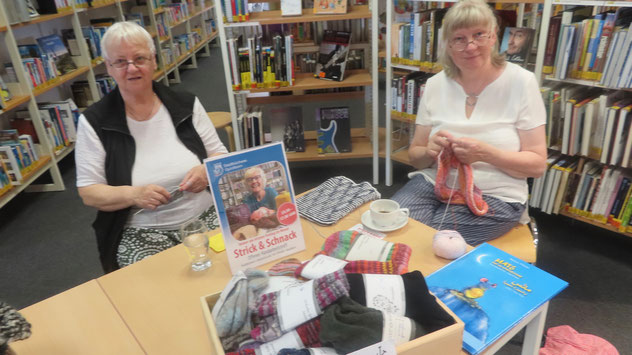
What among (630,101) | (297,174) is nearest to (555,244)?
(630,101)

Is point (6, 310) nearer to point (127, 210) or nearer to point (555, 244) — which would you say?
point (127, 210)

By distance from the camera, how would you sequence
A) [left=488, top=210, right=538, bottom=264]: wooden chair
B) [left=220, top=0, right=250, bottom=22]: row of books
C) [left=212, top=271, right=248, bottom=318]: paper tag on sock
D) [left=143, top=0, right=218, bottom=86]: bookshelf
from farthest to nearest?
[left=143, top=0, right=218, bottom=86]: bookshelf < [left=220, top=0, right=250, bottom=22]: row of books < [left=488, top=210, right=538, bottom=264]: wooden chair < [left=212, top=271, right=248, bottom=318]: paper tag on sock

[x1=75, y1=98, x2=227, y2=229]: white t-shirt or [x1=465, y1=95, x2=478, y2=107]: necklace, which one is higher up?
[x1=465, y1=95, x2=478, y2=107]: necklace

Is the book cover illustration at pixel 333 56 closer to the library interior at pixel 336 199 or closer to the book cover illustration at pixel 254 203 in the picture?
the library interior at pixel 336 199

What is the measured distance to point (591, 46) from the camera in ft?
6.94

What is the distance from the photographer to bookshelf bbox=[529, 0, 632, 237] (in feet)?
7.14

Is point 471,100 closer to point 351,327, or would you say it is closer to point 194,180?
point 194,180

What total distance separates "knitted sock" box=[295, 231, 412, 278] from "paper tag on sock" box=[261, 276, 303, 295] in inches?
1.7

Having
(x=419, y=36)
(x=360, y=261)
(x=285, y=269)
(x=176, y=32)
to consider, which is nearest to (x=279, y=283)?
(x=285, y=269)

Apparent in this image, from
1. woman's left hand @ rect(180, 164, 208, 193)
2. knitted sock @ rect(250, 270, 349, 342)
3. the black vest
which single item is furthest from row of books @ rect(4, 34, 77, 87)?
knitted sock @ rect(250, 270, 349, 342)

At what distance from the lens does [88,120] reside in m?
1.61

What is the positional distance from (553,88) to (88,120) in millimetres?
2283

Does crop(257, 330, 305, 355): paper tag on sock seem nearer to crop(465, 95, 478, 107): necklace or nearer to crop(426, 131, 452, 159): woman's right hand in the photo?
crop(426, 131, 452, 159): woman's right hand

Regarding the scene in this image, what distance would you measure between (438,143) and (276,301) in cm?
99
